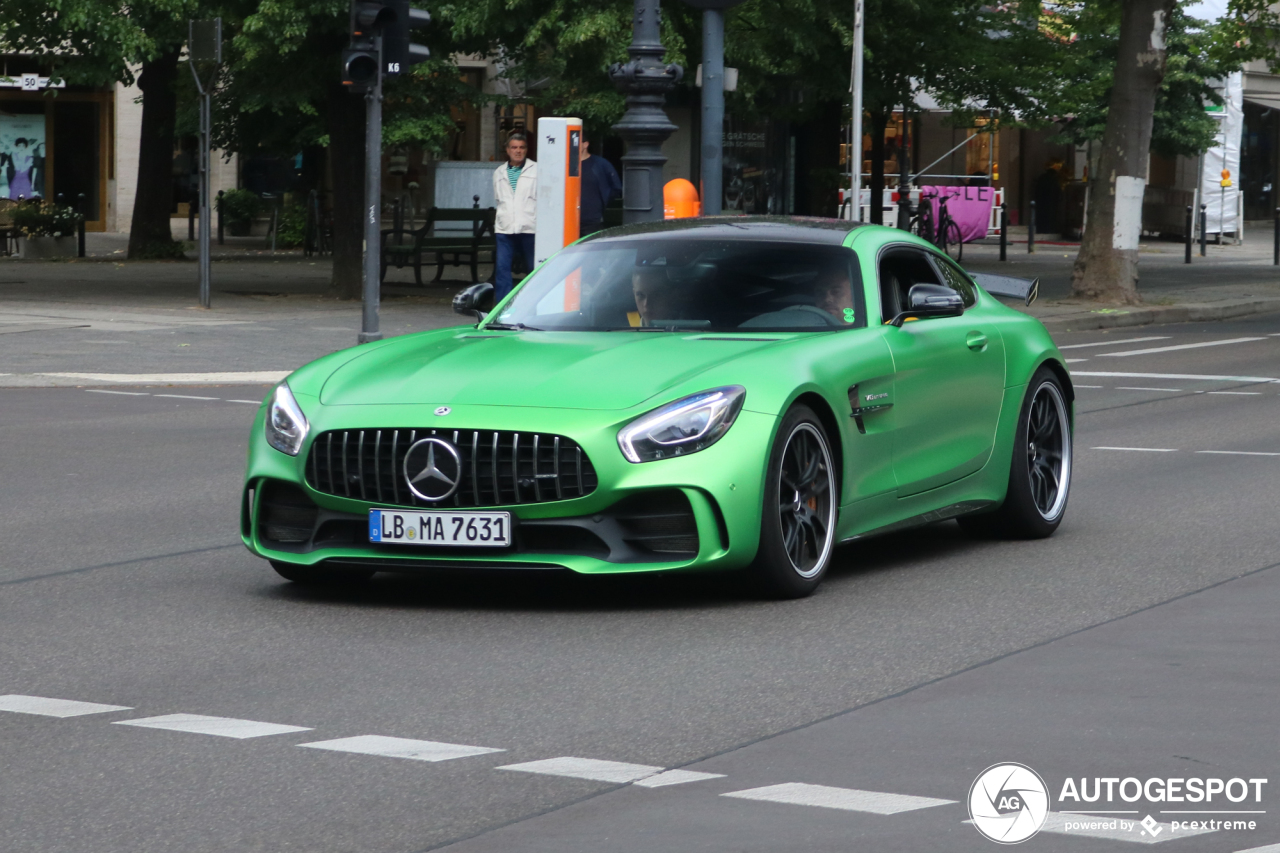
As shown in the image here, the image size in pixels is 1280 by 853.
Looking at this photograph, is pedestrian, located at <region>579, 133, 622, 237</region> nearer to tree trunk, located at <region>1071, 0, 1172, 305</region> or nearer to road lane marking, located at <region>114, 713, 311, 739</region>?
tree trunk, located at <region>1071, 0, 1172, 305</region>

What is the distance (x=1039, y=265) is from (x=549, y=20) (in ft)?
47.5

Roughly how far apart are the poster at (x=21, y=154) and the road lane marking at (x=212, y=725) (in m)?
43.6

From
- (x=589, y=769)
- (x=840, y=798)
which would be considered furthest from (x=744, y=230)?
(x=840, y=798)

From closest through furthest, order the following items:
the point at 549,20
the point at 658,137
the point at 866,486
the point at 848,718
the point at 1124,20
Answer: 1. the point at 848,718
2. the point at 866,486
3. the point at 658,137
4. the point at 549,20
5. the point at 1124,20

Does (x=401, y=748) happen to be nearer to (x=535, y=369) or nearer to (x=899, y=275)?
(x=535, y=369)

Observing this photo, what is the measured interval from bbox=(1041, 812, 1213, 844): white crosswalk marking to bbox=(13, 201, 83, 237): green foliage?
3319cm

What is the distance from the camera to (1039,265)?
36.2 meters

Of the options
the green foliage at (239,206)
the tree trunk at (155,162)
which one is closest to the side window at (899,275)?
the tree trunk at (155,162)

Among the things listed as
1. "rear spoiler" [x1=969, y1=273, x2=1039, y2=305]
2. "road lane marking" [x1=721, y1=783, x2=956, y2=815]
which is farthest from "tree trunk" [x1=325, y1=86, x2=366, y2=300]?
"road lane marking" [x1=721, y1=783, x2=956, y2=815]

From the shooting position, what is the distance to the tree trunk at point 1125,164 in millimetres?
26156

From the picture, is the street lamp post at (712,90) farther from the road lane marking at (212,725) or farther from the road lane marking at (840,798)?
the road lane marking at (840,798)

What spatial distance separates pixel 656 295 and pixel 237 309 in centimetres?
1647

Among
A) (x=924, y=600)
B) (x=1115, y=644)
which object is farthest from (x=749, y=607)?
(x=1115, y=644)

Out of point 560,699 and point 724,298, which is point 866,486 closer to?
point 724,298
